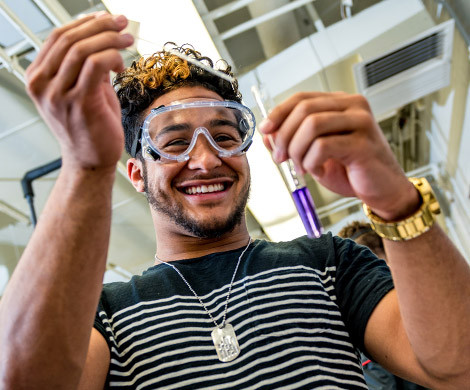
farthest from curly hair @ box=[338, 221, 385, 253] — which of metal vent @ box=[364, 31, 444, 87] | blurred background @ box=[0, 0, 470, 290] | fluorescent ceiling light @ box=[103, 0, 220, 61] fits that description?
fluorescent ceiling light @ box=[103, 0, 220, 61]

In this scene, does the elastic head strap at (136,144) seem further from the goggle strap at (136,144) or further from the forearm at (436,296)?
the forearm at (436,296)

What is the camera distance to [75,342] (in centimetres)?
95

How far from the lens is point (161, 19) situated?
2.84 meters

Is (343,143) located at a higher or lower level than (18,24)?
lower

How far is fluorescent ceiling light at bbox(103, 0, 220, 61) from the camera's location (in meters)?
2.72

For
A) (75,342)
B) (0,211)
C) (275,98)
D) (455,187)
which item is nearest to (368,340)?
(75,342)

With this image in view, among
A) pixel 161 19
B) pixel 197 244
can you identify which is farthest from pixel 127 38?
pixel 161 19

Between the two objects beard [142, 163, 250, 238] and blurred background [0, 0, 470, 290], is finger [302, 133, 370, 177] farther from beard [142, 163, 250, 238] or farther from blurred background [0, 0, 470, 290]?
blurred background [0, 0, 470, 290]

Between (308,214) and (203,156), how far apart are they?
1.57 ft

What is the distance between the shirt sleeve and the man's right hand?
0.70 metres

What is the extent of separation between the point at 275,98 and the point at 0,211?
9.53 feet

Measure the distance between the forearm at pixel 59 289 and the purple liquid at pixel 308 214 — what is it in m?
0.43

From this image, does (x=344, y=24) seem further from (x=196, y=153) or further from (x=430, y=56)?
(x=196, y=153)

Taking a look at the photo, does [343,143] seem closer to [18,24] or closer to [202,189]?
[202,189]
